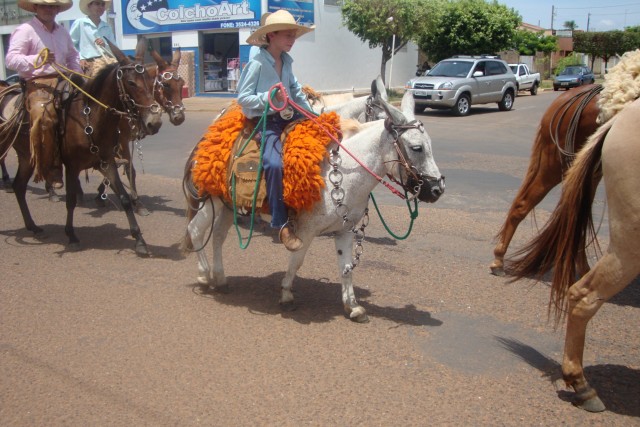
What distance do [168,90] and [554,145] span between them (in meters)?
4.21

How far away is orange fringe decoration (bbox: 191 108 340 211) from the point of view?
4559mm

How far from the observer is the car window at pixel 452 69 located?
22.7 m

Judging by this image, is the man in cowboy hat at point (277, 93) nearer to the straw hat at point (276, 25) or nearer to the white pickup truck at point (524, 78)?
the straw hat at point (276, 25)

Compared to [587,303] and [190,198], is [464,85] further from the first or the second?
[587,303]

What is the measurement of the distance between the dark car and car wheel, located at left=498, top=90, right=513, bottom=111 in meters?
14.1

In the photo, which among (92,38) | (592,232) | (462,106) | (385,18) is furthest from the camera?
(385,18)

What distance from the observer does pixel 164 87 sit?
261 inches

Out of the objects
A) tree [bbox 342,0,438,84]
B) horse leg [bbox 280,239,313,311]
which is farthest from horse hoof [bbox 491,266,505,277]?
tree [bbox 342,0,438,84]

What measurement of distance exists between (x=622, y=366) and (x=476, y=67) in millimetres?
20478

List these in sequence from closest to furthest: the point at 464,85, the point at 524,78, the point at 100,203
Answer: the point at 100,203, the point at 464,85, the point at 524,78

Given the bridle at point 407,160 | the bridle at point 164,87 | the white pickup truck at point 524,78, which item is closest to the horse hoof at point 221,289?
the bridle at point 407,160

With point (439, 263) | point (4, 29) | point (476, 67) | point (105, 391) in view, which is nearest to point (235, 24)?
point (476, 67)

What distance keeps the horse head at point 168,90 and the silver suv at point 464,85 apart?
15.6 meters

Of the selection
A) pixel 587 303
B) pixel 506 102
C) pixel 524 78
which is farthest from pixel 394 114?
pixel 524 78
